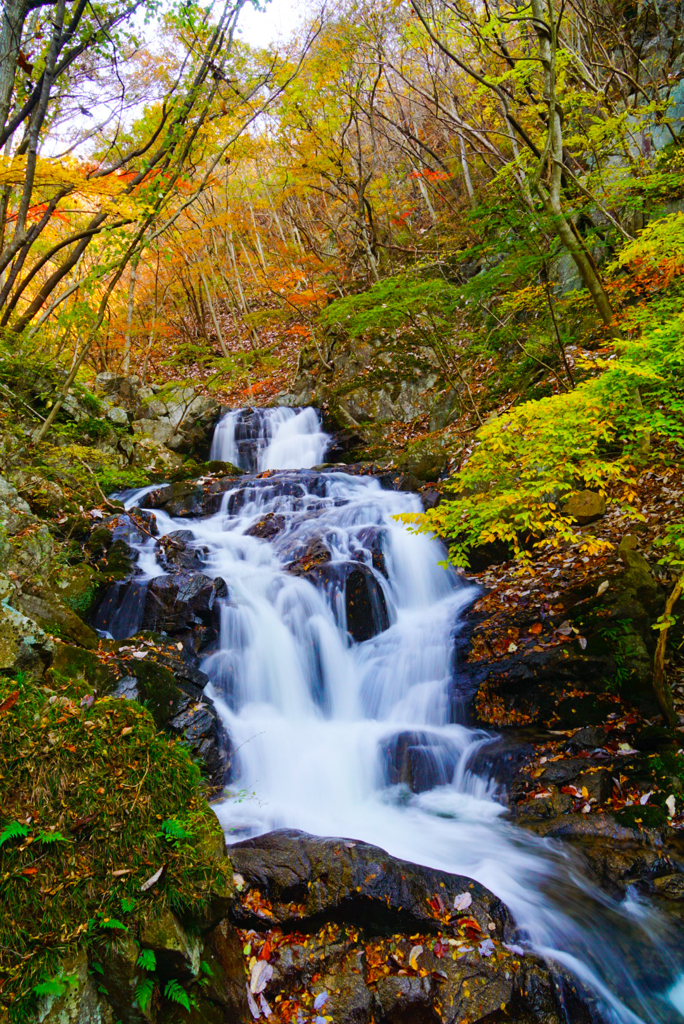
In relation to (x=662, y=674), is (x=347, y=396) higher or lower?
Result: higher

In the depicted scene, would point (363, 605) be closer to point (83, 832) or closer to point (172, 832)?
point (172, 832)

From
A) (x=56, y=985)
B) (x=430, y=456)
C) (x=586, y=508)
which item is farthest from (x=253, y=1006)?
(x=430, y=456)

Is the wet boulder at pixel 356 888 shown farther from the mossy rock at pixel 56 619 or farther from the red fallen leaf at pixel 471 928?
the mossy rock at pixel 56 619

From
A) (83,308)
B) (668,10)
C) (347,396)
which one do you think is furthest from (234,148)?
(668,10)

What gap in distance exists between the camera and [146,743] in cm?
273

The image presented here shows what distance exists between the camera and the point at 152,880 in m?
2.36

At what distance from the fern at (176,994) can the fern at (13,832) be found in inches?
37.4

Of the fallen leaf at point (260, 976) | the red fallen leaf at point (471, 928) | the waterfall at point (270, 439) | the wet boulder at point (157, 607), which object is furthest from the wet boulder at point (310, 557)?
the waterfall at point (270, 439)

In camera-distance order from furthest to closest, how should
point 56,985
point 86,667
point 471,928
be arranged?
point 86,667 < point 471,928 < point 56,985

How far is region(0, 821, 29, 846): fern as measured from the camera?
2.06 meters

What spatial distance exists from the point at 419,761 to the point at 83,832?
377 centimetres

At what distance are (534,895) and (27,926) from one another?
3326 millimetres

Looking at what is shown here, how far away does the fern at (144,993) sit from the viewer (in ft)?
7.10

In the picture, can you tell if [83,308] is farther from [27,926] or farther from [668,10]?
[668,10]
